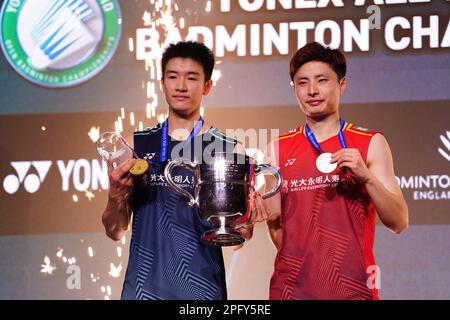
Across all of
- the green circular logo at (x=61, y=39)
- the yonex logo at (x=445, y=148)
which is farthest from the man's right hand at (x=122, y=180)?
the yonex logo at (x=445, y=148)

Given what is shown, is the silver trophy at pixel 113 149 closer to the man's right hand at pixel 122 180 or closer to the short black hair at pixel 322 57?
the man's right hand at pixel 122 180

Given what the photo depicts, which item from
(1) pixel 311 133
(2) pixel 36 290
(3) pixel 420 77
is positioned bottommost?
(2) pixel 36 290

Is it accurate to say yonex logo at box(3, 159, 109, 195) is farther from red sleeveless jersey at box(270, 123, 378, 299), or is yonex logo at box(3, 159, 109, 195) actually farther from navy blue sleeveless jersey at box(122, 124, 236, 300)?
red sleeveless jersey at box(270, 123, 378, 299)

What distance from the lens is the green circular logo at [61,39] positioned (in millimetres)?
3295

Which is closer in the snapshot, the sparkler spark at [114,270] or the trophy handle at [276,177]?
the trophy handle at [276,177]

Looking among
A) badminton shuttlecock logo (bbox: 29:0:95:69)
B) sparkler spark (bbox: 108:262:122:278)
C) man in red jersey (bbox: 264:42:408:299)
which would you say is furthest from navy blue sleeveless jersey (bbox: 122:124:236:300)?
badminton shuttlecock logo (bbox: 29:0:95:69)

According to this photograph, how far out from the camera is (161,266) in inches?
108

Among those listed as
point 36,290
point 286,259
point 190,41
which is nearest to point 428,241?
point 286,259

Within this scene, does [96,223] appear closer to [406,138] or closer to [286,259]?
[286,259]

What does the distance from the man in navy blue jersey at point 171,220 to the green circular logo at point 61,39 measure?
517 mm

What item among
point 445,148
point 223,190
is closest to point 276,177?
point 223,190

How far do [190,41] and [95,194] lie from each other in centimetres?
64

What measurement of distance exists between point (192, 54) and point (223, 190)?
1.83 feet

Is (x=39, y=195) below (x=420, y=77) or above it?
below
